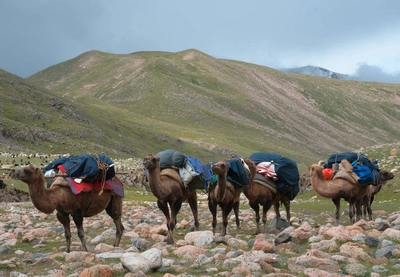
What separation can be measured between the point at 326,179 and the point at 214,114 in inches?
4433

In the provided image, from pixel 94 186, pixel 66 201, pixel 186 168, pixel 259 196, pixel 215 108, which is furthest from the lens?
pixel 215 108

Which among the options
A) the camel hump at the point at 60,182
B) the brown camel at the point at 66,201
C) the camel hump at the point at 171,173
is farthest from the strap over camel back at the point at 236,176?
the camel hump at the point at 60,182

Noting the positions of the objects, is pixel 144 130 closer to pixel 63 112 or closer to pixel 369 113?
pixel 63 112

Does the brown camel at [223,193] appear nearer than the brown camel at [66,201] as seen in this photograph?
No

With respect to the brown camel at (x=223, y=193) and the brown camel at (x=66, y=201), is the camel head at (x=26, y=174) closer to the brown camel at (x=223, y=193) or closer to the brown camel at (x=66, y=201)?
the brown camel at (x=66, y=201)

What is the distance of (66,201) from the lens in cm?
1326

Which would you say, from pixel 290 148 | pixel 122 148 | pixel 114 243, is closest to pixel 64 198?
pixel 114 243

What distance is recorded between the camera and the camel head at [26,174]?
12.1m

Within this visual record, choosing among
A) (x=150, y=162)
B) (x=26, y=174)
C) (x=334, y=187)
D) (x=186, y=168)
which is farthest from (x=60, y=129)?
(x=26, y=174)

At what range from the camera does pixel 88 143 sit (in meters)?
67.9

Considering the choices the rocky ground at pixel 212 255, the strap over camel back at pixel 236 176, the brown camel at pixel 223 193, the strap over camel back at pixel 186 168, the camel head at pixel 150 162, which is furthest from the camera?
the strap over camel back at pixel 236 176

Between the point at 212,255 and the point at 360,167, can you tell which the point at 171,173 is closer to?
the point at 212,255

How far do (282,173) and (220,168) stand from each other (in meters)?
3.91

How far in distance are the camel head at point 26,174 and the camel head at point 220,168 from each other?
502 cm
